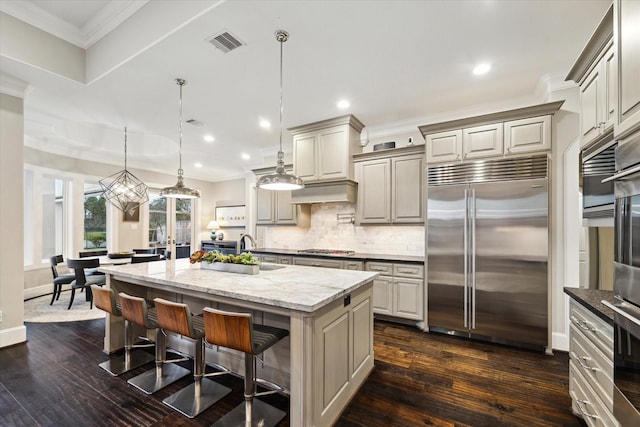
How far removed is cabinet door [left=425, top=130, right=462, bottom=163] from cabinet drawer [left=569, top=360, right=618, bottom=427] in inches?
93.4

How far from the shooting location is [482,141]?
3.36 metres

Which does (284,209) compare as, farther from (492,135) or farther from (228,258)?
(492,135)

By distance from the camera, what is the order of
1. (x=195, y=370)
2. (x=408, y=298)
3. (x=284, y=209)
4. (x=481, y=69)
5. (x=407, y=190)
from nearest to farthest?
1. (x=195, y=370)
2. (x=481, y=69)
3. (x=408, y=298)
4. (x=407, y=190)
5. (x=284, y=209)

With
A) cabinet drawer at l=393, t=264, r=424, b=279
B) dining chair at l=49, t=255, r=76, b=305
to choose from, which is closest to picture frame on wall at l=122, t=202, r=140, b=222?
dining chair at l=49, t=255, r=76, b=305

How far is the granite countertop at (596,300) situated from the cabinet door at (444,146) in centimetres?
198

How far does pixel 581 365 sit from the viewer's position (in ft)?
5.94

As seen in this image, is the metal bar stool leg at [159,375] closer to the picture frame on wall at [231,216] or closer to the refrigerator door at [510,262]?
the refrigerator door at [510,262]

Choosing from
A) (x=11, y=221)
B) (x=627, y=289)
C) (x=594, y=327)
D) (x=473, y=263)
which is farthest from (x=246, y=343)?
(x=11, y=221)

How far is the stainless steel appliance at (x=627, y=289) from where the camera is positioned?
1.14 m

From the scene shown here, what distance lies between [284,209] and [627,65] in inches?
180

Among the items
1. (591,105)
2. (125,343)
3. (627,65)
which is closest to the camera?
(627,65)

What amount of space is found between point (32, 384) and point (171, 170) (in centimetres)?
592

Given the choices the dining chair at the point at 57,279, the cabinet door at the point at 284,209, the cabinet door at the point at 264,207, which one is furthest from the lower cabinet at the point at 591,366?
the dining chair at the point at 57,279

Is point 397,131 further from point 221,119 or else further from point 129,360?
point 129,360
